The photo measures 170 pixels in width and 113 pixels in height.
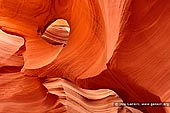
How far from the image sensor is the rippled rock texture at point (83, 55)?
925 millimetres

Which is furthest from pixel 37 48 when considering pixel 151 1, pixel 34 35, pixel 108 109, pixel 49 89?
pixel 151 1

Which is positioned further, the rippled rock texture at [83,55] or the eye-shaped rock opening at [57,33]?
the eye-shaped rock opening at [57,33]

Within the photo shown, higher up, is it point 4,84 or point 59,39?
point 59,39

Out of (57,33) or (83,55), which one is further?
(57,33)

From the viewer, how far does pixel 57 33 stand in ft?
4.42

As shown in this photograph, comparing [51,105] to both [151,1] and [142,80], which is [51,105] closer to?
[142,80]

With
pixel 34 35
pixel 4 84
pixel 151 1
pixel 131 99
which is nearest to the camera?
pixel 151 1

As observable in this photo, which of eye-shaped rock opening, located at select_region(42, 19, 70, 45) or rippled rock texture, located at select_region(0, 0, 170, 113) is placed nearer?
rippled rock texture, located at select_region(0, 0, 170, 113)

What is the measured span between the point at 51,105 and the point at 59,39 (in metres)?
0.33

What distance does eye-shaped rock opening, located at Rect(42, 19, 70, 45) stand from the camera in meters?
1.30

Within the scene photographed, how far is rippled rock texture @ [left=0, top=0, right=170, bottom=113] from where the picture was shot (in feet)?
3.03

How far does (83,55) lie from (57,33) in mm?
283

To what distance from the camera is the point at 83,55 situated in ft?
3.62

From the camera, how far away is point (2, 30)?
4.08ft
